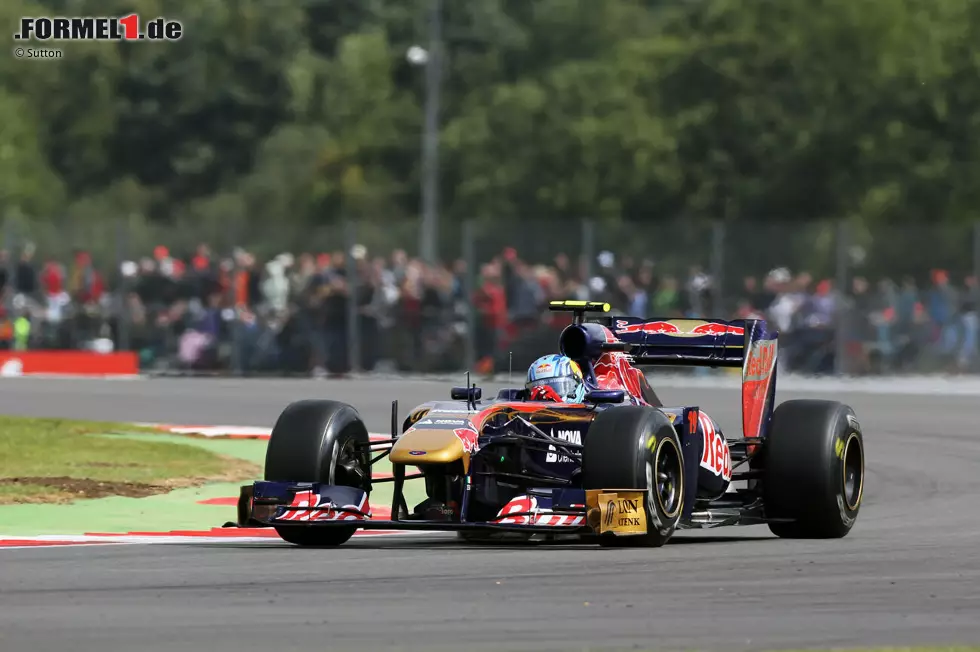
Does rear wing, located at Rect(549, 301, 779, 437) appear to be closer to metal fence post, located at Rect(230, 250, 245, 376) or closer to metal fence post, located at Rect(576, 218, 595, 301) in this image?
metal fence post, located at Rect(576, 218, 595, 301)

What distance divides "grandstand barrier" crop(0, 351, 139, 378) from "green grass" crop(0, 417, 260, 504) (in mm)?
13398

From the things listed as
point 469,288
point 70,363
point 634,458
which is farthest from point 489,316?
point 634,458

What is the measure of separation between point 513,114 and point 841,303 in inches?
1317

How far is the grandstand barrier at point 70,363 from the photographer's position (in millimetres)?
36844

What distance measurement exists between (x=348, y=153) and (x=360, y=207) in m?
2.42

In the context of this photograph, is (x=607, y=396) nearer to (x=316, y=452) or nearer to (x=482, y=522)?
(x=482, y=522)

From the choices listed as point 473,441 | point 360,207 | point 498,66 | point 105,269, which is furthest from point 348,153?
point 473,441

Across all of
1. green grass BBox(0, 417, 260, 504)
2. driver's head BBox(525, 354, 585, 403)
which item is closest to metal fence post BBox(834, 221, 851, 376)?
green grass BBox(0, 417, 260, 504)

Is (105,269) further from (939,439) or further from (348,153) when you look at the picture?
(348,153)

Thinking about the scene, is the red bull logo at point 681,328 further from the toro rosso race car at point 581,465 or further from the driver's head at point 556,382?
the driver's head at point 556,382

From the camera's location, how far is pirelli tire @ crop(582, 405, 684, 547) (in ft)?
43.1

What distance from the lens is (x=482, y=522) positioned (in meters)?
13.4

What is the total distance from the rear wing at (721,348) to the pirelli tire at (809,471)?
0.79m

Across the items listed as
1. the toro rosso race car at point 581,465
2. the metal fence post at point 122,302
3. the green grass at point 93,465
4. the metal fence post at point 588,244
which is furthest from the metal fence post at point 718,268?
the toro rosso race car at point 581,465
